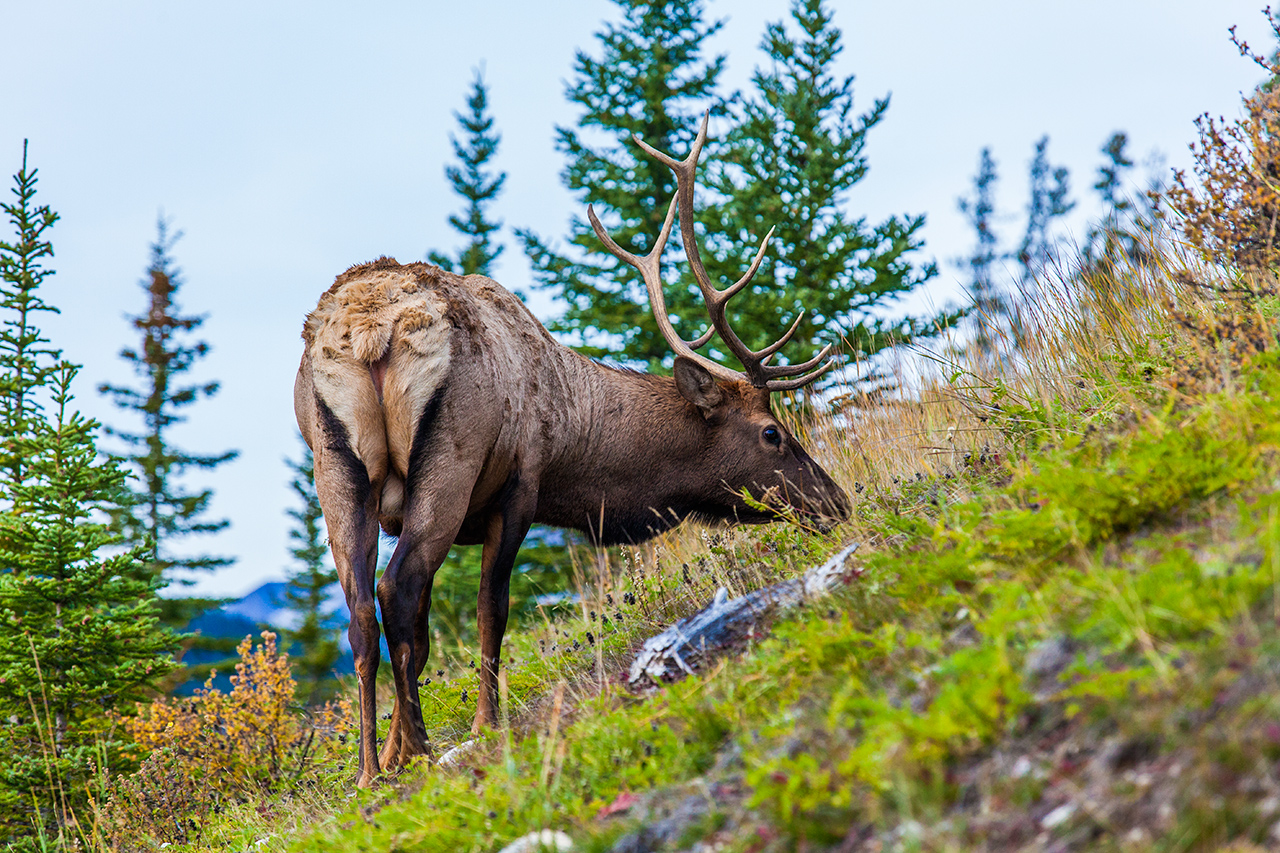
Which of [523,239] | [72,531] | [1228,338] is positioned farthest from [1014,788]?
[523,239]

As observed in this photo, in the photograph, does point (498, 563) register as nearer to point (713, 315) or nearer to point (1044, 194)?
point (713, 315)

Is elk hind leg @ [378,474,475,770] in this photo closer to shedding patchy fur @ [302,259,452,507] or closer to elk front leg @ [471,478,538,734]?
shedding patchy fur @ [302,259,452,507]

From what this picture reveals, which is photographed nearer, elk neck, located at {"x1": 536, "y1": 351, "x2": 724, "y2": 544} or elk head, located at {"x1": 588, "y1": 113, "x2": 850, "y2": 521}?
elk neck, located at {"x1": 536, "y1": 351, "x2": 724, "y2": 544}

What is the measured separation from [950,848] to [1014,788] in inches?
11.8

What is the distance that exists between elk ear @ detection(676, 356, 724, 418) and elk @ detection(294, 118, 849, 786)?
0.01 metres

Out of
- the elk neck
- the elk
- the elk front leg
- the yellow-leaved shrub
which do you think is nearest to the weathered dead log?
the elk

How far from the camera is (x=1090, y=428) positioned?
4375 millimetres

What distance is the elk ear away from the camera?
6.37 meters

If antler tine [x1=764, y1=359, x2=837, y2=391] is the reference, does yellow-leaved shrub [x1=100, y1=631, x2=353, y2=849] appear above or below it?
below

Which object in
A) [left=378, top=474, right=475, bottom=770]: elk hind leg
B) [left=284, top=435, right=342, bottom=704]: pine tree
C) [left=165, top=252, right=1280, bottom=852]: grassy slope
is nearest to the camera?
[left=165, top=252, right=1280, bottom=852]: grassy slope

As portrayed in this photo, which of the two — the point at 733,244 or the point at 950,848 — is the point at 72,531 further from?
the point at 733,244

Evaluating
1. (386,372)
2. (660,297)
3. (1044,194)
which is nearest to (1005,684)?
(386,372)

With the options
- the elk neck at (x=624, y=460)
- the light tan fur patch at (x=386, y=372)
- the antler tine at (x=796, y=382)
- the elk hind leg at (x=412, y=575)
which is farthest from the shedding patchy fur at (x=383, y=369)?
the antler tine at (x=796, y=382)

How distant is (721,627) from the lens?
3.83 m
